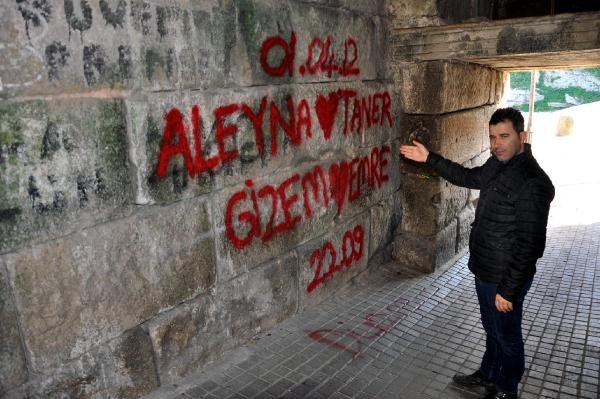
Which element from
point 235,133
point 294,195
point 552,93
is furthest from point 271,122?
point 552,93

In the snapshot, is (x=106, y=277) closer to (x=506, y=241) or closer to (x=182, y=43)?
(x=182, y=43)

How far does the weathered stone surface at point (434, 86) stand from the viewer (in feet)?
15.7

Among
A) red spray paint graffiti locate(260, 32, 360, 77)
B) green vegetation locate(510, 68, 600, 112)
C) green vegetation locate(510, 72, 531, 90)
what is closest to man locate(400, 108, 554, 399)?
red spray paint graffiti locate(260, 32, 360, 77)

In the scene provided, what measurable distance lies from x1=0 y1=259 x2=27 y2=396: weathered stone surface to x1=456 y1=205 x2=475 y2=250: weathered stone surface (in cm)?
480

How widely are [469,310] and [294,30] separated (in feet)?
9.49

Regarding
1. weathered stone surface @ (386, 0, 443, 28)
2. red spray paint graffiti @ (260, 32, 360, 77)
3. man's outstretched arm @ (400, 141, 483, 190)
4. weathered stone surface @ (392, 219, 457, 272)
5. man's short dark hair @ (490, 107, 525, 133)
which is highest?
weathered stone surface @ (386, 0, 443, 28)

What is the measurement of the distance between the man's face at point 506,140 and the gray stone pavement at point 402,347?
1.58 m

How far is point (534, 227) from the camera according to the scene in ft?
8.63

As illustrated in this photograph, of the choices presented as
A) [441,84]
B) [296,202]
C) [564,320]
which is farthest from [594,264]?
[296,202]

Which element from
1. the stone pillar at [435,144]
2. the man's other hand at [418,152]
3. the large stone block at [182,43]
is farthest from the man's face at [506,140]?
the stone pillar at [435,144]

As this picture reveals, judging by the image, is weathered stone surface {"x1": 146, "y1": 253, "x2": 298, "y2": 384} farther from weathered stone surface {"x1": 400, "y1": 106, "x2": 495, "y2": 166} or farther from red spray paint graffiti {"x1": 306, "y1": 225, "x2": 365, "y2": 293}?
weathered stone surface {"x1": 400, "y1": 106, "x2": 495, "y2": 166}

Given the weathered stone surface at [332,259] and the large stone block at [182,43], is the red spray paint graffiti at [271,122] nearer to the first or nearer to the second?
the large stone block at [182,43]

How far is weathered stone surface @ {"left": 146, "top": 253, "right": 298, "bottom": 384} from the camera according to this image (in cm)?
295

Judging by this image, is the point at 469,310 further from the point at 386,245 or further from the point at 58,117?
the point at 58,117
